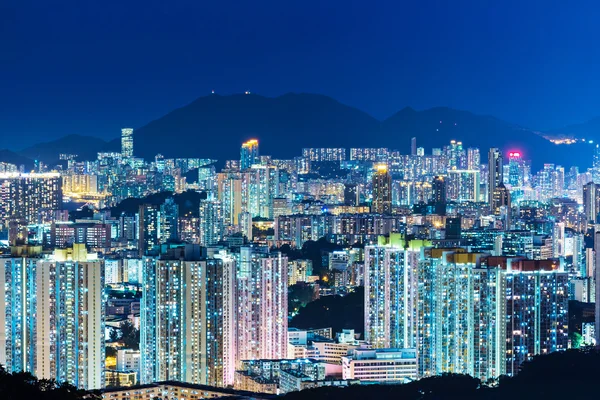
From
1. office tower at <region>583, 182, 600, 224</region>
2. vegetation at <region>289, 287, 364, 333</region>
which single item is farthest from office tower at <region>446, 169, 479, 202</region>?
vegetation at <region>289, 287, 364, 333</region>

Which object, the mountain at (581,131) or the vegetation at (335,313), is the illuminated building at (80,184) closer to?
the mountain at (581,131)

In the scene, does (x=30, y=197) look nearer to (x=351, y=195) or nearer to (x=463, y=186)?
(x=351, y=195)

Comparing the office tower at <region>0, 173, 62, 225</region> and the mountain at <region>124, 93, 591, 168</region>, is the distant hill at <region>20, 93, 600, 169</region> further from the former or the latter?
→ the office tower at <region>0, 173, 62, 225</region>

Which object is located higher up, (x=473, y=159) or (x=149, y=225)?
(x=473, y=159)

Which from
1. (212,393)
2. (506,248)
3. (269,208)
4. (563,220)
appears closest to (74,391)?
(212,393)

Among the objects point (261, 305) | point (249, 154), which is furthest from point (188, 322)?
point (249, 154)
